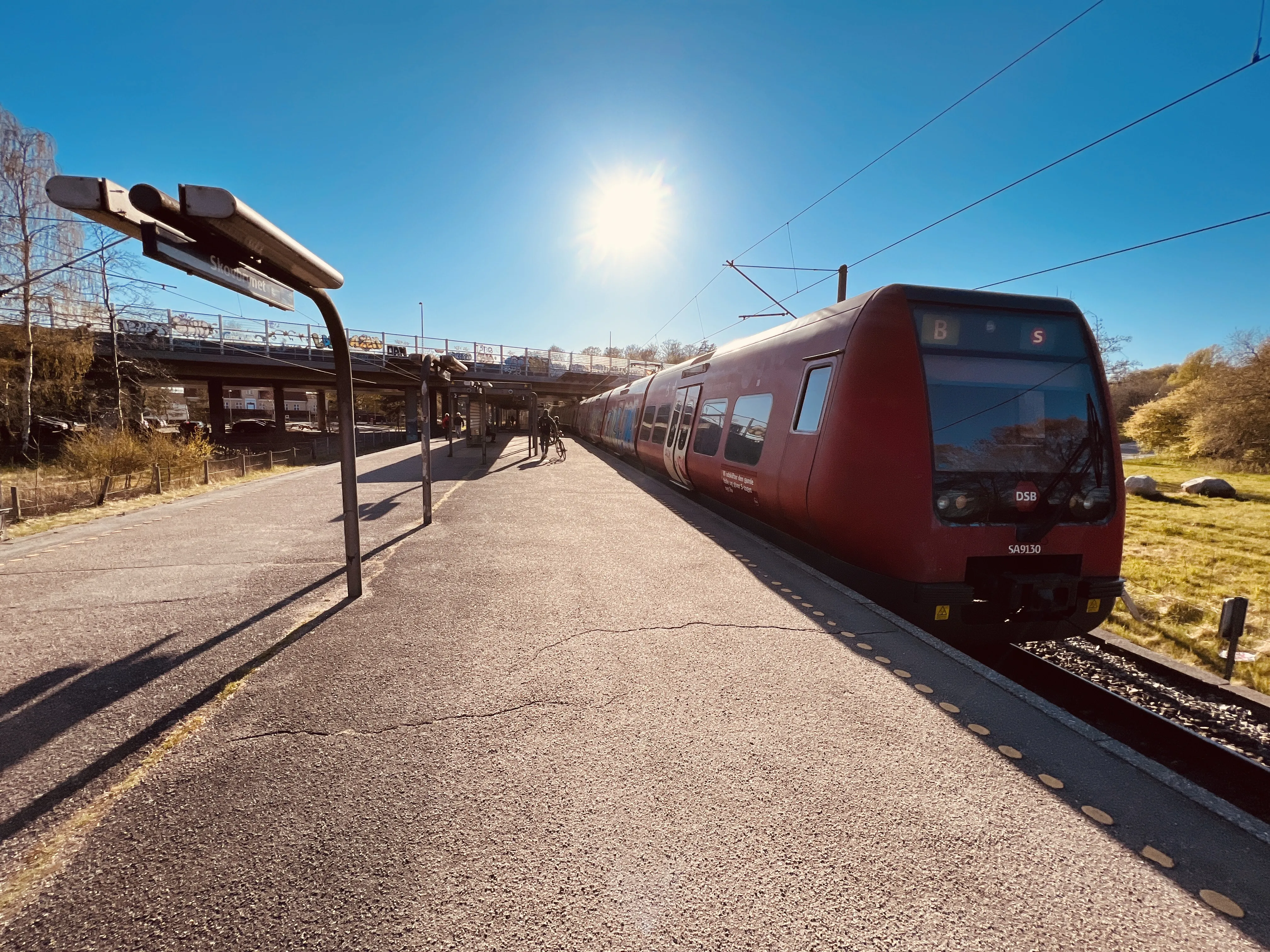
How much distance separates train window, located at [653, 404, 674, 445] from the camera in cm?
1142

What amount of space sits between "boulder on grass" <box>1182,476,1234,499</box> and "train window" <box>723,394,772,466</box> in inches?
645

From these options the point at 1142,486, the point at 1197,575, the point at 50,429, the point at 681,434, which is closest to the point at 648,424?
the point at 681,434

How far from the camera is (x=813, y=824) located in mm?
2105

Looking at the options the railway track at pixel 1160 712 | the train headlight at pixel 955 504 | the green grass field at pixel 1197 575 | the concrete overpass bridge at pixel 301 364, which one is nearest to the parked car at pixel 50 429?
the concrete overpass bridge at pixel 301 364

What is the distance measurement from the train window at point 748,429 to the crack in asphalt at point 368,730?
449cm

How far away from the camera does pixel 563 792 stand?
88.4 inches

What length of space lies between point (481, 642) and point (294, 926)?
2.10 meters

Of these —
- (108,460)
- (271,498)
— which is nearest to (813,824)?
(271,498)

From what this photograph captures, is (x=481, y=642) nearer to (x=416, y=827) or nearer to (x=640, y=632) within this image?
(x=640, y=632)

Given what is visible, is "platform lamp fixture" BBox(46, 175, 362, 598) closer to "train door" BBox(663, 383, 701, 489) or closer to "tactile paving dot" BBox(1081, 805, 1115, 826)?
"tactile paving dot" BBox(1081, 805, 1115, 826)

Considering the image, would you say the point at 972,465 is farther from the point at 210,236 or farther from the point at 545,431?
the point at 545,431

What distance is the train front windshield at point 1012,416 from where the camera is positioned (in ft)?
13.8

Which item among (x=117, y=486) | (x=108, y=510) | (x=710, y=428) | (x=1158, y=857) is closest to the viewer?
(x=1158, y=857)

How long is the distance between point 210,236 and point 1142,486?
2047cm
